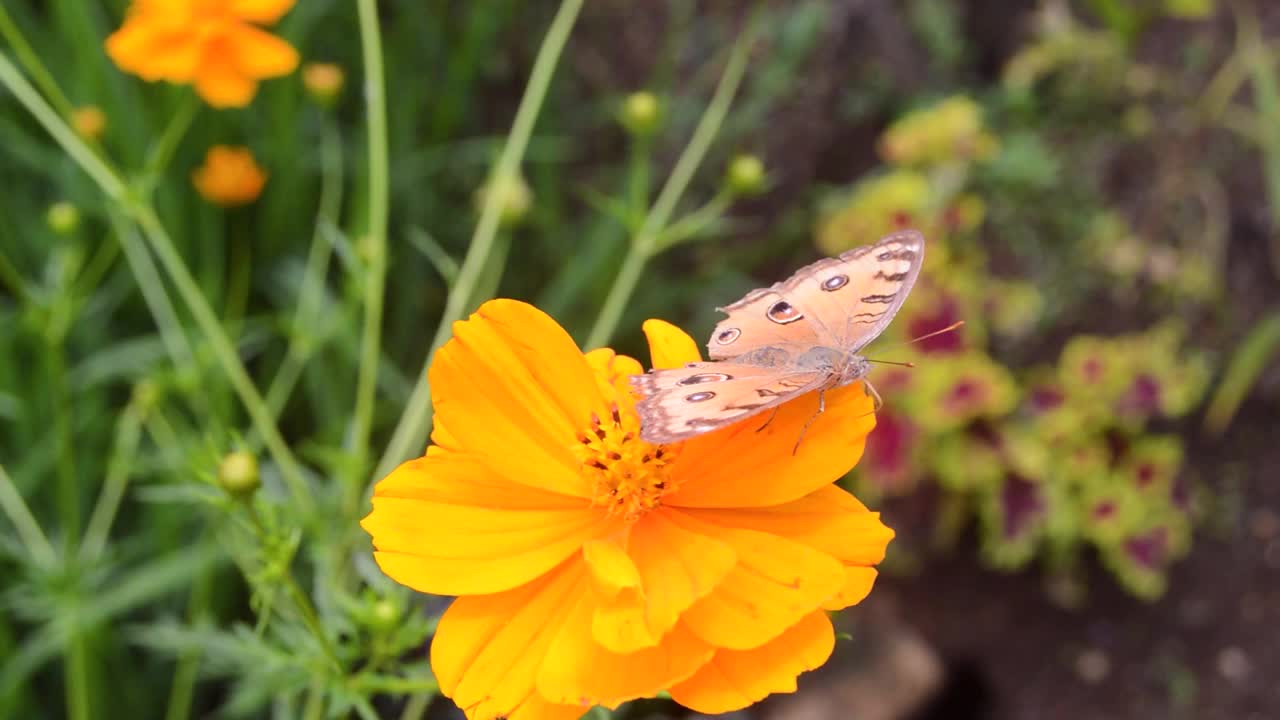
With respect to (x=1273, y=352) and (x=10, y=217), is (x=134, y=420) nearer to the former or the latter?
(x=10, y=217)

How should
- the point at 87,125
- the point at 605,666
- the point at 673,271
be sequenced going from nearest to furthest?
the point at 605,666 < the point at 87,125 < the point at 673,271

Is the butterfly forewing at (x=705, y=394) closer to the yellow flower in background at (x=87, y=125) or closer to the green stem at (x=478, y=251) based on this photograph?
the green stem at (x=478, y=251)

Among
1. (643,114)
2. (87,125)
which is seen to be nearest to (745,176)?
(643,114)

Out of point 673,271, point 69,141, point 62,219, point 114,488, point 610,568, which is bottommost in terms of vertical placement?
point 673,271

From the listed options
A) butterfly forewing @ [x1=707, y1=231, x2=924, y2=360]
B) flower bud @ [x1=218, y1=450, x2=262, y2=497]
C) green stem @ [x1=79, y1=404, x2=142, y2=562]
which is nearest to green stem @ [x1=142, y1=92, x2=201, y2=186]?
green stem @ [x1=79, y1=404, x2=142, y2=562]

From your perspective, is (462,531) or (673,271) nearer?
(462,531)

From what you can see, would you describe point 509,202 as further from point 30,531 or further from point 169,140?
point 30,531

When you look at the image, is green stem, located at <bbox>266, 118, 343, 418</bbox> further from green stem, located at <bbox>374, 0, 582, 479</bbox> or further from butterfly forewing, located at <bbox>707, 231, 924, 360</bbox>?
butterfly forewing, located at <bbox>707, 231, 924, 360</bbox>
